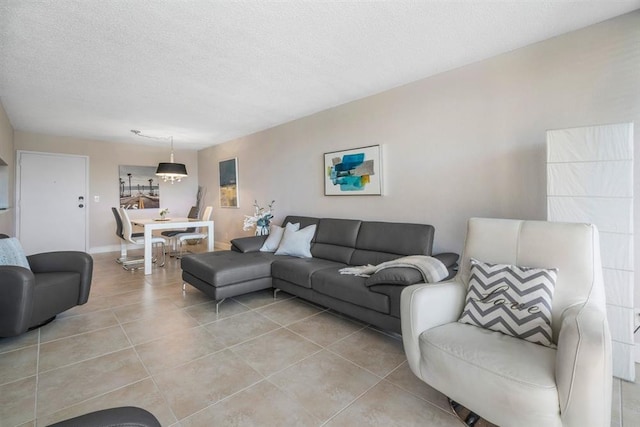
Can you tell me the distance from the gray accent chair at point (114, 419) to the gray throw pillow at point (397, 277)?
1688 mm

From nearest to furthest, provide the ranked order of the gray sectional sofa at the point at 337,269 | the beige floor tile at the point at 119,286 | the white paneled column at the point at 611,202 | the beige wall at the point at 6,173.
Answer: the white paneled column at the point at 611,202
the gray sectional sofa at the point at 337,269
the beige floor tile at the point at 119,286
the beige wall at the point at 6,173

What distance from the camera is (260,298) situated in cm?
336

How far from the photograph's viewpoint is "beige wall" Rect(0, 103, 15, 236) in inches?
154

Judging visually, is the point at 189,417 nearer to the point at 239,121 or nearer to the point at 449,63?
the point at 449,63

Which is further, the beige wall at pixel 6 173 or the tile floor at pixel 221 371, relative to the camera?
the beige wall at pixel 6 173

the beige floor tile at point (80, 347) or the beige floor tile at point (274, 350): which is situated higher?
the beige floor tile at point (80, 347)

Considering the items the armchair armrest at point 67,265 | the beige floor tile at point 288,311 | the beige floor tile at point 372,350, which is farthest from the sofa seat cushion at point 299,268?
the armchair armrest at point 67,265

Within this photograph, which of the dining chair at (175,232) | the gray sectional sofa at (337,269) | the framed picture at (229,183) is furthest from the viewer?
the framed picture at (229,183)

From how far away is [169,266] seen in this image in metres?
4.94

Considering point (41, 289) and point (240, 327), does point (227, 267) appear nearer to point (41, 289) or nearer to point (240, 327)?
point (240, 327)

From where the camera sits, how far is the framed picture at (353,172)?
11.3 ft

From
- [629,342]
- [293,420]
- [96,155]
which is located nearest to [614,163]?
[629,342]

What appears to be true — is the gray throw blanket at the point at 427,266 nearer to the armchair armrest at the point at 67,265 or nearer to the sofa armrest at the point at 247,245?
the sofa armrest at the point at 247,245

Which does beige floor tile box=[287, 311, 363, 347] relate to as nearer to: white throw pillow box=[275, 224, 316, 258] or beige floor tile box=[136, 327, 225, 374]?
beige floor tile box=[136, 327, 225, 374]
